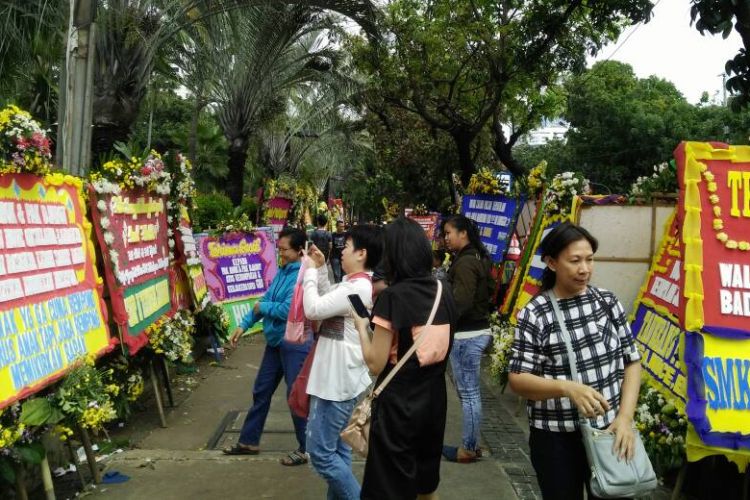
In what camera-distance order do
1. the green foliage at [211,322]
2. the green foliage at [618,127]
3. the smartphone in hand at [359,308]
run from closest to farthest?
1. the smartphone in hand at [359,308]
2. the green foliage at [211,322]
3. the green foliage at [618,127]

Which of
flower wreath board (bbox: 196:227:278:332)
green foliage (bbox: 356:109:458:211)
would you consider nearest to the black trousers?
flower wreath board (bbox: 196:227:278:332)

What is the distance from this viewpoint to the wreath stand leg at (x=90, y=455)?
176 inches

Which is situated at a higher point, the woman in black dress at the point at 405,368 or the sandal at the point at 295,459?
the woman in black dress at the point at 405,368

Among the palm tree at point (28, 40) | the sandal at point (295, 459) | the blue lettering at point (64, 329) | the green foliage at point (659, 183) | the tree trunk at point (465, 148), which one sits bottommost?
the sandal at point (295, 459)

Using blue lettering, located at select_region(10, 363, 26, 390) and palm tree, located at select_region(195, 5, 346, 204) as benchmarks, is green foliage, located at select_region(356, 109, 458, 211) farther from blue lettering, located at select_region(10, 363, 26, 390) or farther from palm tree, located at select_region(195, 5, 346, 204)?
blue lettering, located at select_region(10, 363, 26, 390)

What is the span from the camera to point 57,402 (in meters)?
3.92

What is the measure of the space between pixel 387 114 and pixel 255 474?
672 inches

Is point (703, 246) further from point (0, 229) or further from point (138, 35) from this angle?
point (138, 35)

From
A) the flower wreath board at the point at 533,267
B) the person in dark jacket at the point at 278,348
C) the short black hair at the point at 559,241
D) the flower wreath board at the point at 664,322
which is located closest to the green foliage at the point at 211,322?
the person in dark jacket at the point at 278,348

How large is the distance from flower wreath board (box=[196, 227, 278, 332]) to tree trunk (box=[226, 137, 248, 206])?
4155 millimetres

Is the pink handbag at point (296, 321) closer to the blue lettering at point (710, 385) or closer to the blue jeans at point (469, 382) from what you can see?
the blue jeans at point (469, 382)

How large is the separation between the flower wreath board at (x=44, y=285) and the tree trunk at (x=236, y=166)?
33.7 feet

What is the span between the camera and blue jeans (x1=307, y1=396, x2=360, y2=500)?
372cm

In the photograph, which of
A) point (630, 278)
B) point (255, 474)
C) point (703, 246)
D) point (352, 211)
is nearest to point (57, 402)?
point (255, 474)
